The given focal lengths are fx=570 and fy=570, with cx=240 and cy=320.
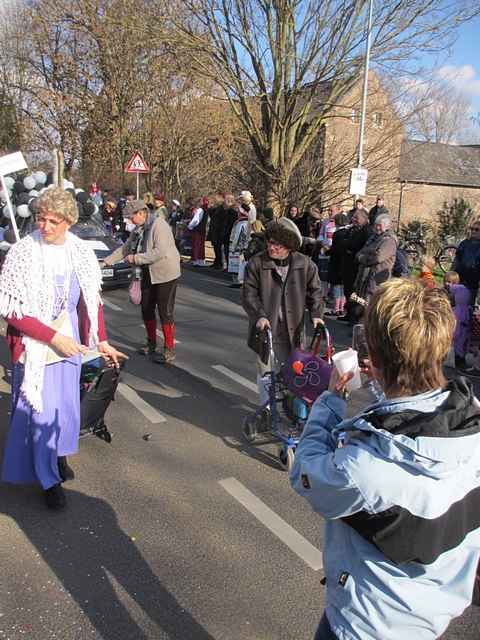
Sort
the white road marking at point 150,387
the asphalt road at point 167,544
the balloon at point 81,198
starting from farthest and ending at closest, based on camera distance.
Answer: the balloon at point 81,198 < the white road marking at point 150,387 < the asphalt road at point 167,544

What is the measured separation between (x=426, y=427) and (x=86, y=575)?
241 cm

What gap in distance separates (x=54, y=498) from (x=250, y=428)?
5.58ft

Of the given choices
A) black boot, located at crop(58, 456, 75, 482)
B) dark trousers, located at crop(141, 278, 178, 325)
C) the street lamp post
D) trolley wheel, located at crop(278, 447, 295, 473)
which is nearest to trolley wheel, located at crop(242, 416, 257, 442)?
trolley wheel, located at crop(278, 447, 295, 473)

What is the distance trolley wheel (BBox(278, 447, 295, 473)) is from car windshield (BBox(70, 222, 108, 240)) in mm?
8963

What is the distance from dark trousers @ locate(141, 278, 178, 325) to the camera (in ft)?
23.1

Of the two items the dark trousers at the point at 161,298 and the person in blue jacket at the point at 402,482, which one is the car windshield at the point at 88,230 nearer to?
the dark trousers at the point at 161,298

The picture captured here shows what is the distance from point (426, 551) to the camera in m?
1.41

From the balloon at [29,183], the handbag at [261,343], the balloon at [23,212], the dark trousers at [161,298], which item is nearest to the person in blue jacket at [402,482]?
the handbag at [261,343]

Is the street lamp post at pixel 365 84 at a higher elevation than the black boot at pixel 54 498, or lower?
higher

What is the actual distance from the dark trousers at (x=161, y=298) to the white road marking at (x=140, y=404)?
1.13 m

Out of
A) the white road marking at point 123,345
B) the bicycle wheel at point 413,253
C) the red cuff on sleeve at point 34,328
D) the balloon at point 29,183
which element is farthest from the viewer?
the bicycle wheel at point 413,253

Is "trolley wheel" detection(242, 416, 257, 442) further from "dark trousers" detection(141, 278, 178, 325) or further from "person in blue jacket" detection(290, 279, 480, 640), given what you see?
"person in blue jacket" detection(290, 279, 480, 640)

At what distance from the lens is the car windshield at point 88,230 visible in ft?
40.0

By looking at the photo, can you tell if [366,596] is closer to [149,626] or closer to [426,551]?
[426,551]
